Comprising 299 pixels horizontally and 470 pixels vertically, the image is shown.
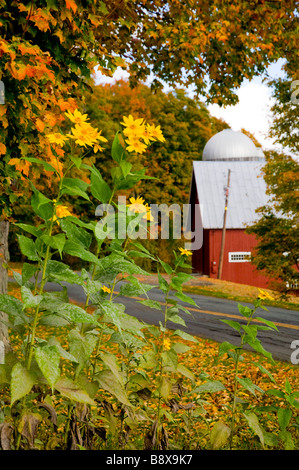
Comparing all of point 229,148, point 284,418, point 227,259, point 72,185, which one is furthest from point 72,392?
point 229,148

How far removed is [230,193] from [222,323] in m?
17.3

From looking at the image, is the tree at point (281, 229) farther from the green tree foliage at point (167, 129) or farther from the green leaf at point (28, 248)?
the green tree foliage at point (167, 129)

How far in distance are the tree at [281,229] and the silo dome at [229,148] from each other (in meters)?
19.8

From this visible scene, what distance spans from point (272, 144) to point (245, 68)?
4.09 m

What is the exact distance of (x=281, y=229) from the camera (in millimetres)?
12672

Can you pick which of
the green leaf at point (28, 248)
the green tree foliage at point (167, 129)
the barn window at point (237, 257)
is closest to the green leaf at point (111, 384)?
the green leaf at point (28, 248)

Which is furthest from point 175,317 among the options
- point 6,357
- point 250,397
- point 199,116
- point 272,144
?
point 199,116

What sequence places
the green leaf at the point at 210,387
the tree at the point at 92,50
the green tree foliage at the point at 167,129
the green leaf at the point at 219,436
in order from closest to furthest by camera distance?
the green leaf at the point at 219,436 < the green leaf at the point at 210,387 < the tree at the point at 92,50 < the green tree foliage at the point at 167,129

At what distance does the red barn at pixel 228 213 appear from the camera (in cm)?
2688

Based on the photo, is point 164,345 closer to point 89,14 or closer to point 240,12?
point 89,14

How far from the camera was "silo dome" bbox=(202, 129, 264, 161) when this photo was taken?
107 feet

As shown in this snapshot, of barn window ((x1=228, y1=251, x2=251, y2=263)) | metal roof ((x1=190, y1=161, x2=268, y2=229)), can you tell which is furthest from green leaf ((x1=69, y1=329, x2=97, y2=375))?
barn window ((x1=228, y1=251, x2=251, y2=263))

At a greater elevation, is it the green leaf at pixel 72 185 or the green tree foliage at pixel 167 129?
the green tree foliage at pixel 167 129

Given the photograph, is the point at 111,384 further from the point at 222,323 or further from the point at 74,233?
the point at 222,323
